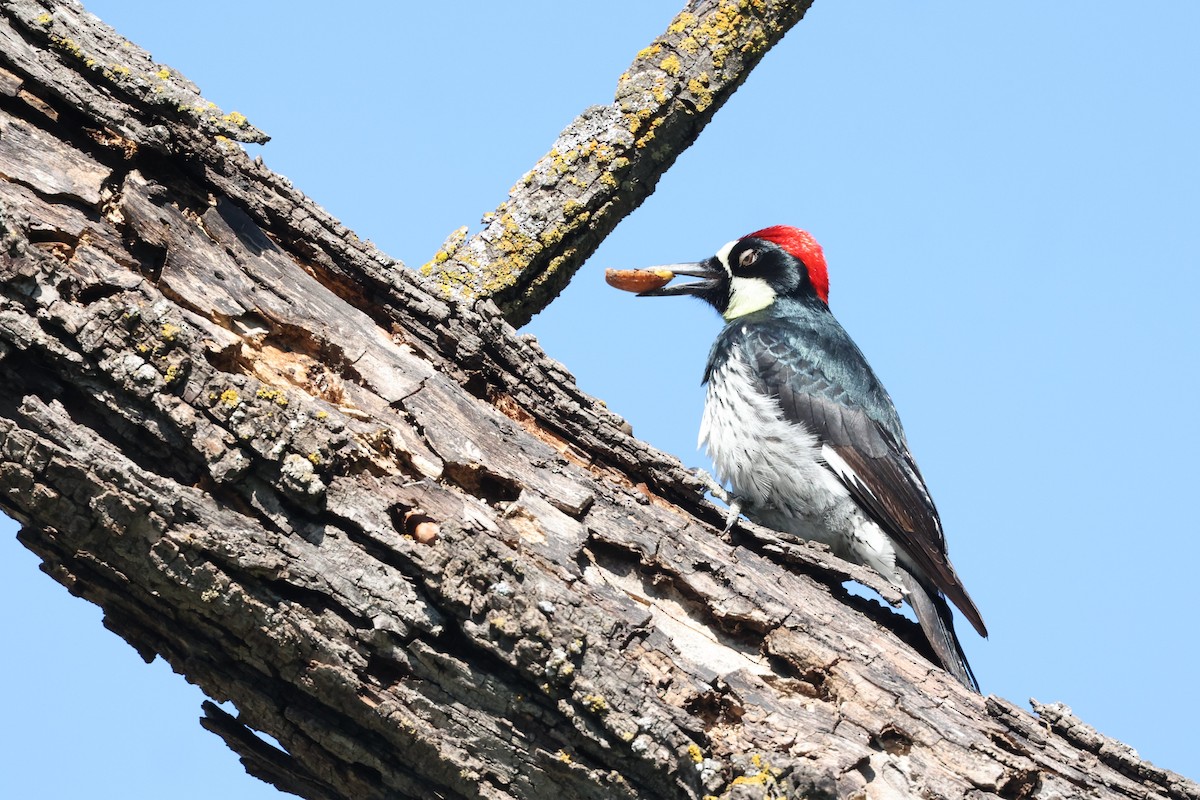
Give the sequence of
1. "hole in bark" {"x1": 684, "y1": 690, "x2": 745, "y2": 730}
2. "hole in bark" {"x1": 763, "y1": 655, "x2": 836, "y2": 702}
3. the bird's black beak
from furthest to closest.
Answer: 1. the bird's black beak
2. "hole in bark" {"x1": 763, "y1": 655, "x2": 836, "y2": 702}
3. "hole in bark" {"x1": 684, "y1": 690, "x2": 745, "y2": 730}

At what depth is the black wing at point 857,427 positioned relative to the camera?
4.81m

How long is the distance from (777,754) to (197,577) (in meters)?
1.52

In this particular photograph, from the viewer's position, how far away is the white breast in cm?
493

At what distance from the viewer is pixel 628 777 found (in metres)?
2.74

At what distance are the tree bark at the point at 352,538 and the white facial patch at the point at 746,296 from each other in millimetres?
3173

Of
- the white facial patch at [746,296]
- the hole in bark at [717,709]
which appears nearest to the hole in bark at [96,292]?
the hole in bark at [717,709]

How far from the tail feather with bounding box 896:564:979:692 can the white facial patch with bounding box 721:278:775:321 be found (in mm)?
1985

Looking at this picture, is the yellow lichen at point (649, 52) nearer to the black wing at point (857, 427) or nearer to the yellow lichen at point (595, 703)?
the black wing at point (857, 427)

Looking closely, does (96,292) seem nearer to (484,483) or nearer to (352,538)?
(352,538)

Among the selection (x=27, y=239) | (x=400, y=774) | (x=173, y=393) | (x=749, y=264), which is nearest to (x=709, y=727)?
(x=400, y=774)

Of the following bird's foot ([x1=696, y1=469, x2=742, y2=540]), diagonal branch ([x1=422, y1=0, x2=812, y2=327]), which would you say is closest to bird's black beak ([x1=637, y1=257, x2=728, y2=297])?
diagonal branch ([x1=422, y1=0, x2=812, y2=327])

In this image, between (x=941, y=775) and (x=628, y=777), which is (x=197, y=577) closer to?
(x=628, y=777)

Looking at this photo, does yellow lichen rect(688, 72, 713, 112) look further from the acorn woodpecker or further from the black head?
the black head

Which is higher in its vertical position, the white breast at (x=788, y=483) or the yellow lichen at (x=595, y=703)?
the white breast at (x=788, y=483)
